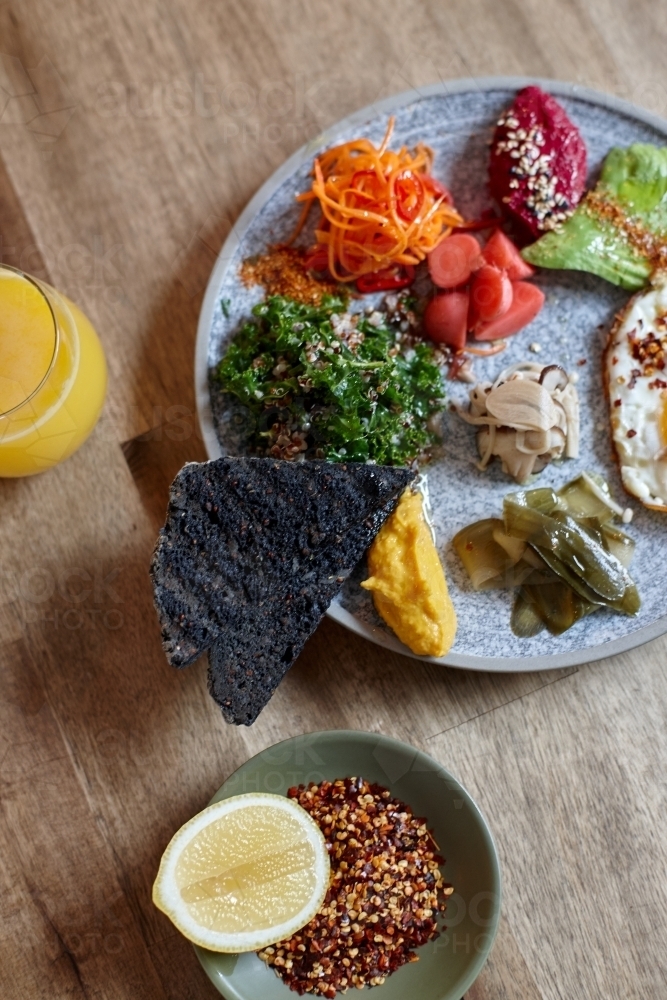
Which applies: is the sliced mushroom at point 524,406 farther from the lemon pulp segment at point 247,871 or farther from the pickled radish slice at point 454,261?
the lemon pulp segment at point 247,871

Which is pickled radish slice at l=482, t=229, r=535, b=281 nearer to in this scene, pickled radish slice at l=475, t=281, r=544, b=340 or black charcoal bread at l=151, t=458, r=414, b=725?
pickled radish slice at l=475, t=281, r=544, b=340

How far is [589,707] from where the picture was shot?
2.49 metres

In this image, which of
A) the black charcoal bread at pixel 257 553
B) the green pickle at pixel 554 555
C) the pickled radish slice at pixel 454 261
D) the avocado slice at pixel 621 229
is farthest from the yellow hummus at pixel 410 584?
the avocado slice at pixel 621 229

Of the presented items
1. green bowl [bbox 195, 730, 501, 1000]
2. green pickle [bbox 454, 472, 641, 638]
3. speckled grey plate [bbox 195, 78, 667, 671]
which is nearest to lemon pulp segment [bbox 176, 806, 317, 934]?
green bowl [bbox 195, 730, 501, 1000]

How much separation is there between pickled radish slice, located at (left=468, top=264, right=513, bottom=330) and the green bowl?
4.32 ft

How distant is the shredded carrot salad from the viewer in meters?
2.42

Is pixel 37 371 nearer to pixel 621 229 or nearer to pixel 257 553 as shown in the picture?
pixel 257 553

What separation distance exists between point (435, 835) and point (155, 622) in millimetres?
1066

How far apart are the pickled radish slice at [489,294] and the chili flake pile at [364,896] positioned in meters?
1.47

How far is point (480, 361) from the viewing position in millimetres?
2566

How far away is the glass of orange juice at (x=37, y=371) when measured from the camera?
84.2 inches

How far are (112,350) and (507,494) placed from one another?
1.37m

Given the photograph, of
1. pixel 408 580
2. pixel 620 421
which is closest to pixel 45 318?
pixel 408 580

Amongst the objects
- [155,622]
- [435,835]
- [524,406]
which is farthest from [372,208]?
[435,835]
